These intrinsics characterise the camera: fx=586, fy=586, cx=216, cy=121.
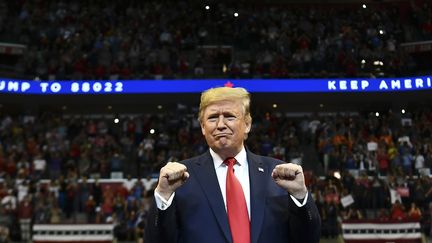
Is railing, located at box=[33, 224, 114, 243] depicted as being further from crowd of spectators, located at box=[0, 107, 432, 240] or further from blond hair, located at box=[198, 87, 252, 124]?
blond hair, located at box=[198, 87, 252, 124]

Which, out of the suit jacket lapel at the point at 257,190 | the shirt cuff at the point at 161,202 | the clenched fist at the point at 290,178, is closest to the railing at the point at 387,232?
the suit jacket lapel at the point at 257,190

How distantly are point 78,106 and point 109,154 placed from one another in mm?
8382

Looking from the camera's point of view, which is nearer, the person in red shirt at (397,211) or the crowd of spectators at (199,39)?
the person in red shirt at (397,211)

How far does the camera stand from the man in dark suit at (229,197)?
9.45 feet

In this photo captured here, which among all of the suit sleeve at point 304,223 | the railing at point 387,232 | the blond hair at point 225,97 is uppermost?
the blond hair at point 225,97

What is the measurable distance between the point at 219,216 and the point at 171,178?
0.33 metres

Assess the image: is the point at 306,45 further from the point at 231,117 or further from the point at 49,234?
the point at 231,117

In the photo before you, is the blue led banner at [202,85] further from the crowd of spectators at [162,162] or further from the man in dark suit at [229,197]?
the man in dark suit at [229,197]

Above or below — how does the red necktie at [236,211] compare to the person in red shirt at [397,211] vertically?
above

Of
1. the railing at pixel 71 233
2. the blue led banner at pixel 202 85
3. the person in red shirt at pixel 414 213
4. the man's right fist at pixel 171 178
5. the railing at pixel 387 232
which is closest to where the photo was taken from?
the man's right fist at pixel 171 178

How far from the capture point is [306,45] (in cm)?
2658

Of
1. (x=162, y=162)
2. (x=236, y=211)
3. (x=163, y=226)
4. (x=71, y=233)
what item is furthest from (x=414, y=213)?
(x=163, y=226)

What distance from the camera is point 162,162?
1967 centimetres

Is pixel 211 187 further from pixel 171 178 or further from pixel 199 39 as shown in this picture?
pixel 199 39
